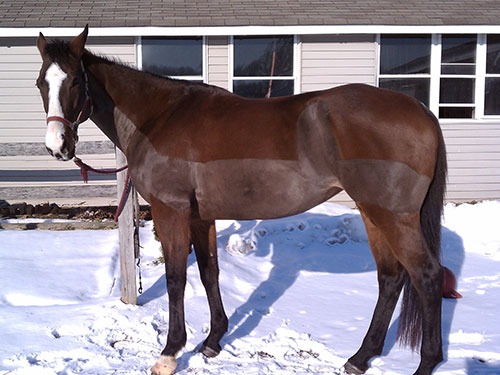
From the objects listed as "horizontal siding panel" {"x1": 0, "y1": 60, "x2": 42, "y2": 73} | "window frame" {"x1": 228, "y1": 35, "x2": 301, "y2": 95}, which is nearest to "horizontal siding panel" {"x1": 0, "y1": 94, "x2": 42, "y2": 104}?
→ "horizontal siding panel" {"x1": 0, "y1": 60, "x2": 42, "y2": 73}

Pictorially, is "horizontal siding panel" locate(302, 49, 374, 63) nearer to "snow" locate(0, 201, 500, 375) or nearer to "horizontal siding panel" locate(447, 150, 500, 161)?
"horizontal siding panel" locate(447, 150, 500, 161)

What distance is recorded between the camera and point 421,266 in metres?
2.54

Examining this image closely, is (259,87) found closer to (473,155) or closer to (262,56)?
(262,56)

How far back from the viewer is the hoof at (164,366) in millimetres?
2748

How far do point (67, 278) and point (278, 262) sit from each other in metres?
2.39

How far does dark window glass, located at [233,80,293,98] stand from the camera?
7730mm

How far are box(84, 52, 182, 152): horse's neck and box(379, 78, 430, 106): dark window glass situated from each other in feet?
19.3

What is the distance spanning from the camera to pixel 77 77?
278 centimetres

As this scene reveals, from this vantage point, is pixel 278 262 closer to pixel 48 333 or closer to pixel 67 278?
pixel 67 278

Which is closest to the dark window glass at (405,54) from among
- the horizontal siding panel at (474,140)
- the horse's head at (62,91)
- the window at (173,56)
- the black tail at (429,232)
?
the horizontal siding panel at (474,140)

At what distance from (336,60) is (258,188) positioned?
5.68 meters

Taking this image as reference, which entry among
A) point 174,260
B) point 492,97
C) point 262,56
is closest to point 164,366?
point 174,260

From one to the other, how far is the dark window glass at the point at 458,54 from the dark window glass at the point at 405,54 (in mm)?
335

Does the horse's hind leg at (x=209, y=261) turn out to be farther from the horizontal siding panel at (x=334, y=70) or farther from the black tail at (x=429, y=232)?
the horizontal siding panel at (x=334, y=70)
